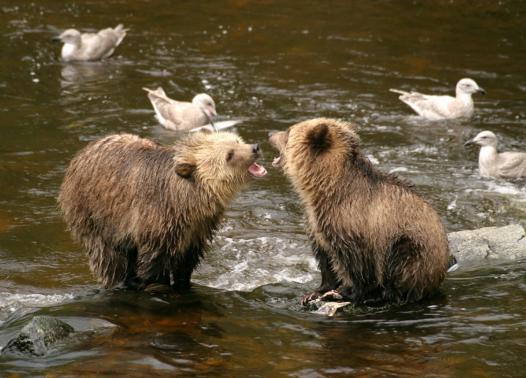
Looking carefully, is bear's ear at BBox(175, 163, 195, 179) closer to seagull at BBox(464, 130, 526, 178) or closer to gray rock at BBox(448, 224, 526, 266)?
gray rock at BBox(448, 224, 526, 266)

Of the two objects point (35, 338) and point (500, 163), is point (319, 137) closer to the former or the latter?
point (35, 338)

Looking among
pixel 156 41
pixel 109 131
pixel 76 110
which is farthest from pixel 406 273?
pixel 156 41

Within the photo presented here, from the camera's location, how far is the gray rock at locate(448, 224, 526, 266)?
30.6 ft

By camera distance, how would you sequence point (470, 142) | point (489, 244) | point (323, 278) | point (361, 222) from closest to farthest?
point (361, 222) < point (323, 278) < point (489, 244) < point (470, 142)

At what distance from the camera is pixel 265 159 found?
13.0m

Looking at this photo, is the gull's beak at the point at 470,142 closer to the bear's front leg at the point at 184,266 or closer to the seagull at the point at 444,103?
the seagull at the point at 444,103

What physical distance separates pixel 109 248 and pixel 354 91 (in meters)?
8.08

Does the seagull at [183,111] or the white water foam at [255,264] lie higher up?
the seagull at [183,111]

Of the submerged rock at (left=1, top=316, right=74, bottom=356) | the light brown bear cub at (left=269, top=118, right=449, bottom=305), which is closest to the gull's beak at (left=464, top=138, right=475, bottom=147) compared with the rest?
the light brown bear cub at (left=269, top=118, right=449, bottom=305)

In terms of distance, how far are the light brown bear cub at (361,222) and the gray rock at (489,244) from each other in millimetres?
1345

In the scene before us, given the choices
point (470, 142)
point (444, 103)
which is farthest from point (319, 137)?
point (444, 103)

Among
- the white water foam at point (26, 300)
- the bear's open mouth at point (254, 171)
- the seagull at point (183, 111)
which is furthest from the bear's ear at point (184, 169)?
the seagull at point (183, 111)

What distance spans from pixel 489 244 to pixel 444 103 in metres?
5.74

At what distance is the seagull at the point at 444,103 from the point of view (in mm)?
14750
